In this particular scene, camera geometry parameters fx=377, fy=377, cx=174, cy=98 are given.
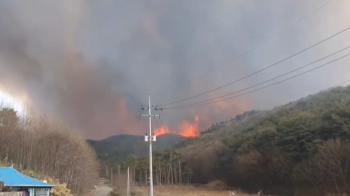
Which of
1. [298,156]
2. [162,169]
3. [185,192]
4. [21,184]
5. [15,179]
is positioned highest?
[298,156]

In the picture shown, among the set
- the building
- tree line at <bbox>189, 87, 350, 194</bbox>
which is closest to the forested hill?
tree line at <bbox>189, 87, 350, 194</bbox>

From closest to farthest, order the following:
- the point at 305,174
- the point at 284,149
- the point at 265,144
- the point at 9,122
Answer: the point at 9,122
the point at 305,174
the point at 284,149
the point at 265,144

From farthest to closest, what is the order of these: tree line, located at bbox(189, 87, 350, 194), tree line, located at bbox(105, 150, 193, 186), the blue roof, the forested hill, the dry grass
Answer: tree line, located at bbox(105, 150, 193, 186), the dry grass, the forested hill, tree line, located at bbox(189, 87, 350, 194), the blue roof

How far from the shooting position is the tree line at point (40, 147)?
34406mm

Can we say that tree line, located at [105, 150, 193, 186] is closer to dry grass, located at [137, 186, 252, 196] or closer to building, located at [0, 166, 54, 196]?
dry grass, located at [137, 186, 252, 196]

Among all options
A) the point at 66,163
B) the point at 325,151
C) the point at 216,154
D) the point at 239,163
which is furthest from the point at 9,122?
the point at 216,154

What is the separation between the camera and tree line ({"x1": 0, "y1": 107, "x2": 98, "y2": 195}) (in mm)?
34406

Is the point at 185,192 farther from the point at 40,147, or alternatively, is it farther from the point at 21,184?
the point at 21,184

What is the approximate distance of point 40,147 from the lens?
35.9m

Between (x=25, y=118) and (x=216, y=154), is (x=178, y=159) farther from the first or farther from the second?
(x=25, y=118)

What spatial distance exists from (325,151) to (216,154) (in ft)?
117

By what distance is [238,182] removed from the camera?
6512 cm

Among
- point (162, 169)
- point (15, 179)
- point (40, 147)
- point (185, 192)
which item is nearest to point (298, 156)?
point (185, 192)

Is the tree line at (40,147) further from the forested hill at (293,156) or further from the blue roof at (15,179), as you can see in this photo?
the forested hill at (293,156)
